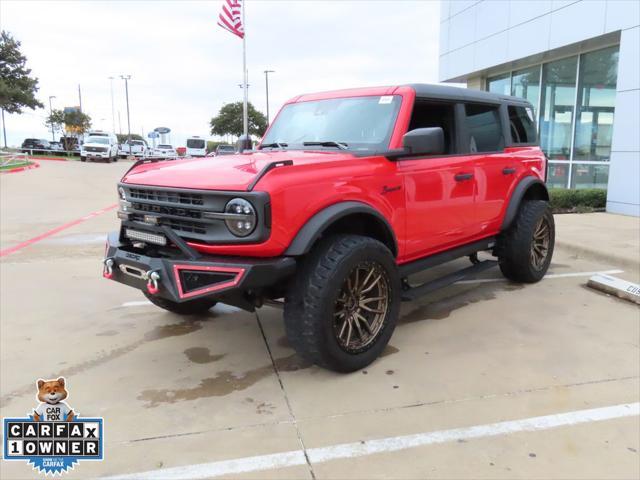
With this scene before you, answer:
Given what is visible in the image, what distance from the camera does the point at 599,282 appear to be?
211 inches

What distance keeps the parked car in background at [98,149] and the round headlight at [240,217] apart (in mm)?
34300

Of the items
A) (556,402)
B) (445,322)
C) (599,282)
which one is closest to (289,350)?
(445,322)

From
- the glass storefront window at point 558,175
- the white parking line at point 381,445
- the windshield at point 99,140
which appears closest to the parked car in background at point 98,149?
the windshield at point 99,140

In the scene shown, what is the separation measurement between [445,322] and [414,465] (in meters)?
2.13

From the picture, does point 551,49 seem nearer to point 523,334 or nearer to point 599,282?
point 599,282

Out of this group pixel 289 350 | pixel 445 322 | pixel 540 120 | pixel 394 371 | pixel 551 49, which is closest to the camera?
pixel 394 371

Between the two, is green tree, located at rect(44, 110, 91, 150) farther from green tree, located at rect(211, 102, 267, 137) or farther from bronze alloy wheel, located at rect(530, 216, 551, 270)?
bronze alloy wheel, located at rect(530, 216, 551, 270)

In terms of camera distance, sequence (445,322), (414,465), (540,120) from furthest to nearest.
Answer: (540,120)
(445,322)
(414,465)

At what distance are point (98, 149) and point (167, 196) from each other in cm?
3384

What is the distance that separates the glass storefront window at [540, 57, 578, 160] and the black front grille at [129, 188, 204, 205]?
1199 cm

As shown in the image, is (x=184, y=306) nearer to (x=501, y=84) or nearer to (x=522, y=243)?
(x=522, y=243)

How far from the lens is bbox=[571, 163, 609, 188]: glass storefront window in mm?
11891

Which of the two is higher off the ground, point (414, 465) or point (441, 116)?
point (441, 116)

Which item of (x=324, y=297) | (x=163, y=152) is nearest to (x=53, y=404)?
(x=324, y=297)
